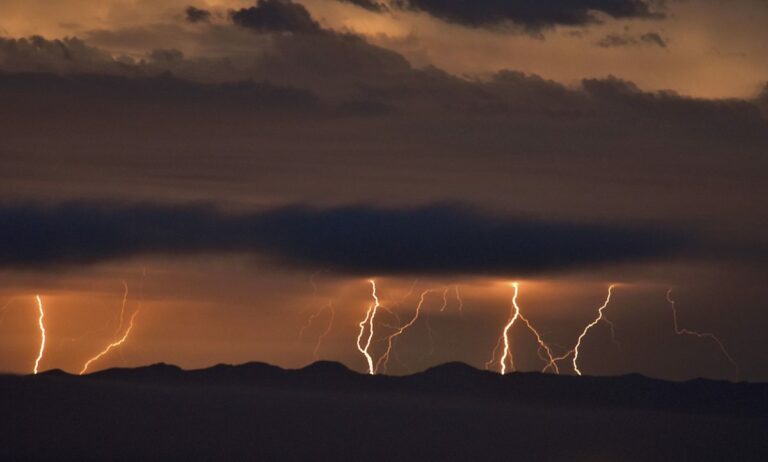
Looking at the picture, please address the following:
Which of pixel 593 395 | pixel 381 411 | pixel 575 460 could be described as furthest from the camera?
pixel 593 395

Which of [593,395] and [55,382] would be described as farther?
[593,395]

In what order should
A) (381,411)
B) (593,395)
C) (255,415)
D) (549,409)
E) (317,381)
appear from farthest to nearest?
(317,381) → (593,395) → (549,409) → (381,411) → (255,415)

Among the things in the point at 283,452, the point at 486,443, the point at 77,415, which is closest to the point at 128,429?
the point at 77,415

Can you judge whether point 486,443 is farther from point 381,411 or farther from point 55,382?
point 55,382

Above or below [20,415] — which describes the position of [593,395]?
above

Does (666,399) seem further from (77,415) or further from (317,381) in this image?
(77,415)

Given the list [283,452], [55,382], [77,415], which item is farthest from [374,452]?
[55,382]
